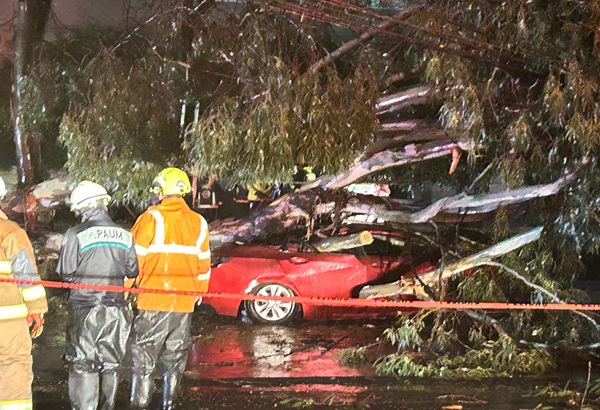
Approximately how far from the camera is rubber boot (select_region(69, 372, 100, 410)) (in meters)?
4.45

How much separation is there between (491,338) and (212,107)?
386cm

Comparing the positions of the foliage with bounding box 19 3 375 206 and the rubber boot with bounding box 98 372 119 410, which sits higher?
the foliage with bounding box 19 3 375 206

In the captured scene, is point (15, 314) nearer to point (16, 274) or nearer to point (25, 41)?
point (16, 274)

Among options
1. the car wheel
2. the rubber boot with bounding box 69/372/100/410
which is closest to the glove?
the rubber boot with bounding box 69/372/100/410

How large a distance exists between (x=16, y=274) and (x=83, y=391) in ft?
3.46

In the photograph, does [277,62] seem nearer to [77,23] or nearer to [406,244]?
[406,244]

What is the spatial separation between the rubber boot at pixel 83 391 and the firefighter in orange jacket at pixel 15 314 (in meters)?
0.53

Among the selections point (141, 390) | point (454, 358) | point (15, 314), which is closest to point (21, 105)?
point (141, 390)

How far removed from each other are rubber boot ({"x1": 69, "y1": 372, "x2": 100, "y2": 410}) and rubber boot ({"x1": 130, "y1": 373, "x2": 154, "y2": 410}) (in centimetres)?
43

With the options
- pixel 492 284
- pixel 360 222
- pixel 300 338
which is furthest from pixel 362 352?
pixel 360 222

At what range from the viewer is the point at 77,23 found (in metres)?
10.4

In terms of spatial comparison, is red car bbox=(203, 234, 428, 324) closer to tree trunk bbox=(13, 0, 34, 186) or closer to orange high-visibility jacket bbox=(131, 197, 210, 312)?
orange high-visibility jacket bbox=(131, 197, 210, 312)

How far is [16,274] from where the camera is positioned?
3875mm

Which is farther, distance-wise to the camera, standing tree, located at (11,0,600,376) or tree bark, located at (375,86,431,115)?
tree bark, located at (375,86,431,115)
